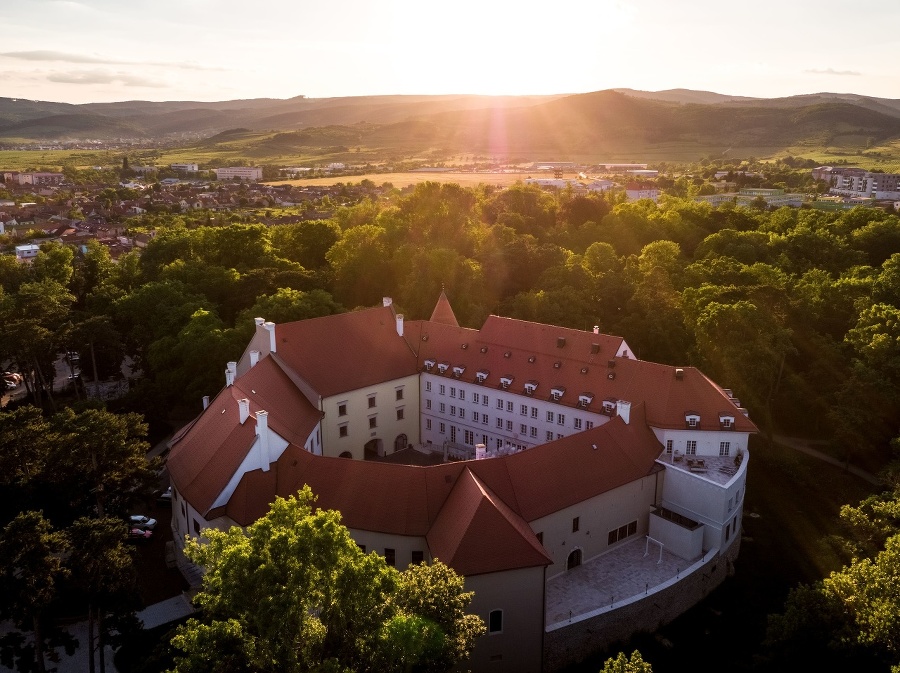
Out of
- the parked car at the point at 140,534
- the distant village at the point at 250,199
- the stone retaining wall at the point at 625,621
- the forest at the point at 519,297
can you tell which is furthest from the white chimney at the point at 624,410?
the distant village at the point at 250,199

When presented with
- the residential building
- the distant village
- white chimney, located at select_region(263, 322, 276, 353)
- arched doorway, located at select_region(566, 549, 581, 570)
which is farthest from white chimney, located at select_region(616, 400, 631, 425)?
the distant village

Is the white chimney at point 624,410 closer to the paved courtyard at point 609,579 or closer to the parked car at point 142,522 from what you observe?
the paved courtyard at point 609,579

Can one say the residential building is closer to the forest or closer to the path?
the forest

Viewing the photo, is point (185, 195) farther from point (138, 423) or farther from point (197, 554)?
point (197, 554)

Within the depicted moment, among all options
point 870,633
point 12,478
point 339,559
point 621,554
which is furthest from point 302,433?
point 870,633

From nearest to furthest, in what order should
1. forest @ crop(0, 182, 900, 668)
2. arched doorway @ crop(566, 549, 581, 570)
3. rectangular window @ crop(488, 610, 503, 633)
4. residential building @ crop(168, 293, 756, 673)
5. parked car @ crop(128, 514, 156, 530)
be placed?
rectangular window @ crop(488, 610, 503, 633) < residential building @ crop(168, 293, 756, 673) < arched doorway @ crop(566, 549, 581, 570) < parked car @ crop(128, 514, 156, 530) < forest @ crop(0, 182, 900, 668)

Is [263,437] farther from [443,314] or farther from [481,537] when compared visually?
[443,314]
